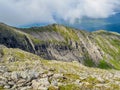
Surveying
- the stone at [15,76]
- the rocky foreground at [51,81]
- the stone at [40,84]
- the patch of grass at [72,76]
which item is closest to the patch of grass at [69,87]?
the rocky foreground at [51,81]

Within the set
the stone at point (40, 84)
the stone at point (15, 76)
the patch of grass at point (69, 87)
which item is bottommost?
the patch of grass at point (69, 87)

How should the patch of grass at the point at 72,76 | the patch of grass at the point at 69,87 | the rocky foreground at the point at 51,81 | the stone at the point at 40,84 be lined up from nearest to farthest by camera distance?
the stone at the point at 40,84, the rocky foreground at the point at 51,81, the patch of grass at the point at 69,87, the patch of grass at the point at 72,76

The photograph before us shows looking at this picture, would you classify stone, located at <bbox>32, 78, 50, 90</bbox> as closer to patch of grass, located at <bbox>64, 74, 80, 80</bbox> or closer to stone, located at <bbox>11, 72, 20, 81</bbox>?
stone, located at <bbox>11, 72, 20, 81</bbox>

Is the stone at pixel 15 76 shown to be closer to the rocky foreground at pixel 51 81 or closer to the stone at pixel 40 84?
the rocky foreground at pixel 51 81

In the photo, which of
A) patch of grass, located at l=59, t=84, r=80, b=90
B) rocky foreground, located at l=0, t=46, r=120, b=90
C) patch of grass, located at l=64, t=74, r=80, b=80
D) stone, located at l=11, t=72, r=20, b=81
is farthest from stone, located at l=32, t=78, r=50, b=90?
patch of grass, located at l=64, t=74, r=80, b=80

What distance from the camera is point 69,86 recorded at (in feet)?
444

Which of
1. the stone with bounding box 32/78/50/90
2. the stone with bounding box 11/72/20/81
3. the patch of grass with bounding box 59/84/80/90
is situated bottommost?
the patch of grass with bounding box 59/84/80/90

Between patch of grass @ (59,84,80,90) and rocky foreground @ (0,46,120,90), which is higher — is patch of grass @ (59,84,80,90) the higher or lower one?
the lower one

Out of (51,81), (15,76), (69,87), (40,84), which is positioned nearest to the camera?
(40,84)

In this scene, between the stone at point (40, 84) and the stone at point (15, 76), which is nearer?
the stone at point (40, 84)

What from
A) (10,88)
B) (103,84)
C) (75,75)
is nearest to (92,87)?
(103,84)

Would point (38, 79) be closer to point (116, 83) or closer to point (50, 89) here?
point (50, 89)

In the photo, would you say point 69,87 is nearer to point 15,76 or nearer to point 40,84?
point 40,84

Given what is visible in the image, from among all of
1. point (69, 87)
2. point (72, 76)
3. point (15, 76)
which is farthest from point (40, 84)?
point (72, 76)
